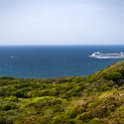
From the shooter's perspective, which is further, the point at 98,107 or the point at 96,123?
the point at 98,107

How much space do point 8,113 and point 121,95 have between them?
10.7m

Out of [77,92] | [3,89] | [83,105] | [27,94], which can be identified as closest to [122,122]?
[83,105]

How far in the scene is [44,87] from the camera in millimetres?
56688

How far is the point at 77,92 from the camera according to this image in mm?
47000

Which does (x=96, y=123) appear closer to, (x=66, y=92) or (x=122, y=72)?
(x=66, y=92)

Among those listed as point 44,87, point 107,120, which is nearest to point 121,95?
point 107,120

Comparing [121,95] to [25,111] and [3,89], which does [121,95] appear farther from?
[3,89]

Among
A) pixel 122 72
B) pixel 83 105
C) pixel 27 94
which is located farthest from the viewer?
pixel 122 72

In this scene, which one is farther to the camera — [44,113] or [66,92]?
[66,92]

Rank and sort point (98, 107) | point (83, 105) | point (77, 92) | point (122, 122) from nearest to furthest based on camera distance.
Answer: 1. point (122, 122)
2. point (98, 107)
3. point (83, 105)
4. point (77, 92)

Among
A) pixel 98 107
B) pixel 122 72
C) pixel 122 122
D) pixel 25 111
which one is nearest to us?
pixel 122 122

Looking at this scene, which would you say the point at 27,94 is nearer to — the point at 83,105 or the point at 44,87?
the point at 44,87

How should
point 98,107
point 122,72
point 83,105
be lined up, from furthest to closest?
1. point 122,72
2. point 83,105
3. point 98,107

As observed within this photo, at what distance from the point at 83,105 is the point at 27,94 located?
21.6 m
